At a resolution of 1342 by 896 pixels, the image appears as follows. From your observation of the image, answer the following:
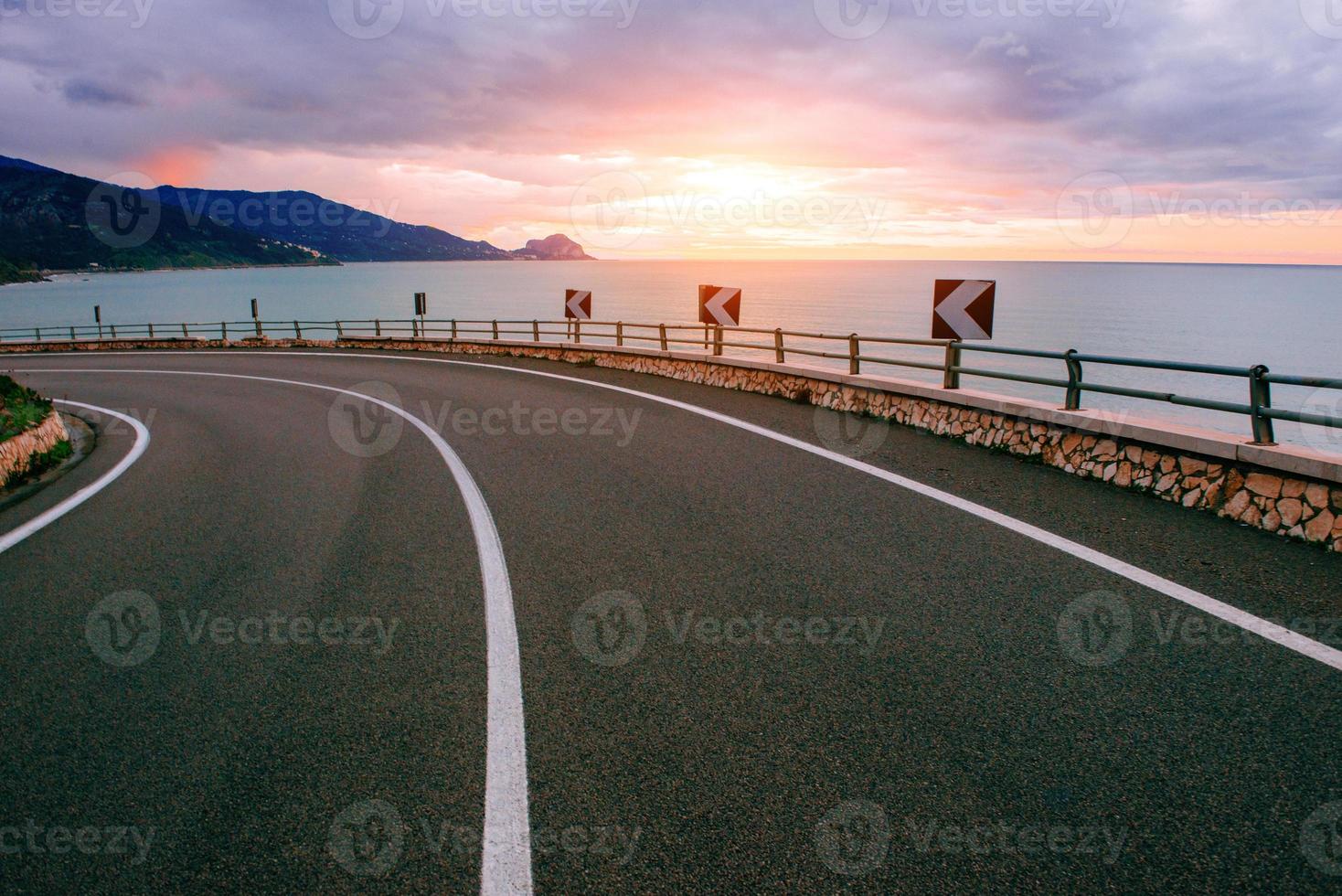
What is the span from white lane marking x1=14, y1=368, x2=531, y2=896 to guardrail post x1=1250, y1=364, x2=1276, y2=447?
586cm

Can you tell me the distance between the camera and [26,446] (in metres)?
10.7

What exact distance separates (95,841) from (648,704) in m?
2.22

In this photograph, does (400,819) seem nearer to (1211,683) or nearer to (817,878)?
(817,878)

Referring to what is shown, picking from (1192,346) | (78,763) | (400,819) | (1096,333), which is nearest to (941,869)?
(400,819)

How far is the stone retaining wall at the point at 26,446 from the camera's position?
10.0m

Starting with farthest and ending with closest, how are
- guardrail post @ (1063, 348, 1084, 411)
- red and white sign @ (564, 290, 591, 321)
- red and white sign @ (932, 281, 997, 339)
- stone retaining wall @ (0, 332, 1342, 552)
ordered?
red and white sign @ (564, 290, 591, 321) < red and white sign @ (932, 281, 997, 339) < guardrail post @ (1063, 348, 1084, 411) < stone retaining wall @ (0, 332, 1342, 552)

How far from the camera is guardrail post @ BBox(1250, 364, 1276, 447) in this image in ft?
20.1

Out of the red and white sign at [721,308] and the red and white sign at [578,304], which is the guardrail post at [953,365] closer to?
the red and white sign at [721,308]

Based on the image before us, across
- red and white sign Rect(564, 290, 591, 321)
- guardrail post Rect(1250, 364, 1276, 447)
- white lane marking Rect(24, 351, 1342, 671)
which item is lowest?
white lane marking Rect(24, 351, 1342, 671)

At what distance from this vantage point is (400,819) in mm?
2930

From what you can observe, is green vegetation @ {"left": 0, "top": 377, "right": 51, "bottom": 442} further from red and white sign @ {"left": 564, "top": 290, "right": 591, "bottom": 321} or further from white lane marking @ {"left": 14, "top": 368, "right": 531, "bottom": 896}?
red and white sign @ {"left": 564, "top": 290, "right": 591, "bottom": 321}

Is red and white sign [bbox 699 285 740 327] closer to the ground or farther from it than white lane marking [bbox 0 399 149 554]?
farther from it

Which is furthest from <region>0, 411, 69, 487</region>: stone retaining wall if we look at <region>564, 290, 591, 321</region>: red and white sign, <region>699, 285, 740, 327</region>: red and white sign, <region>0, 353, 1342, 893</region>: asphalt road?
<region>564, 290, 591, 321</region>: red and white sign

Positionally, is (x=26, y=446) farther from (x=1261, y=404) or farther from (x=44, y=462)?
(x=1261, y=404)
